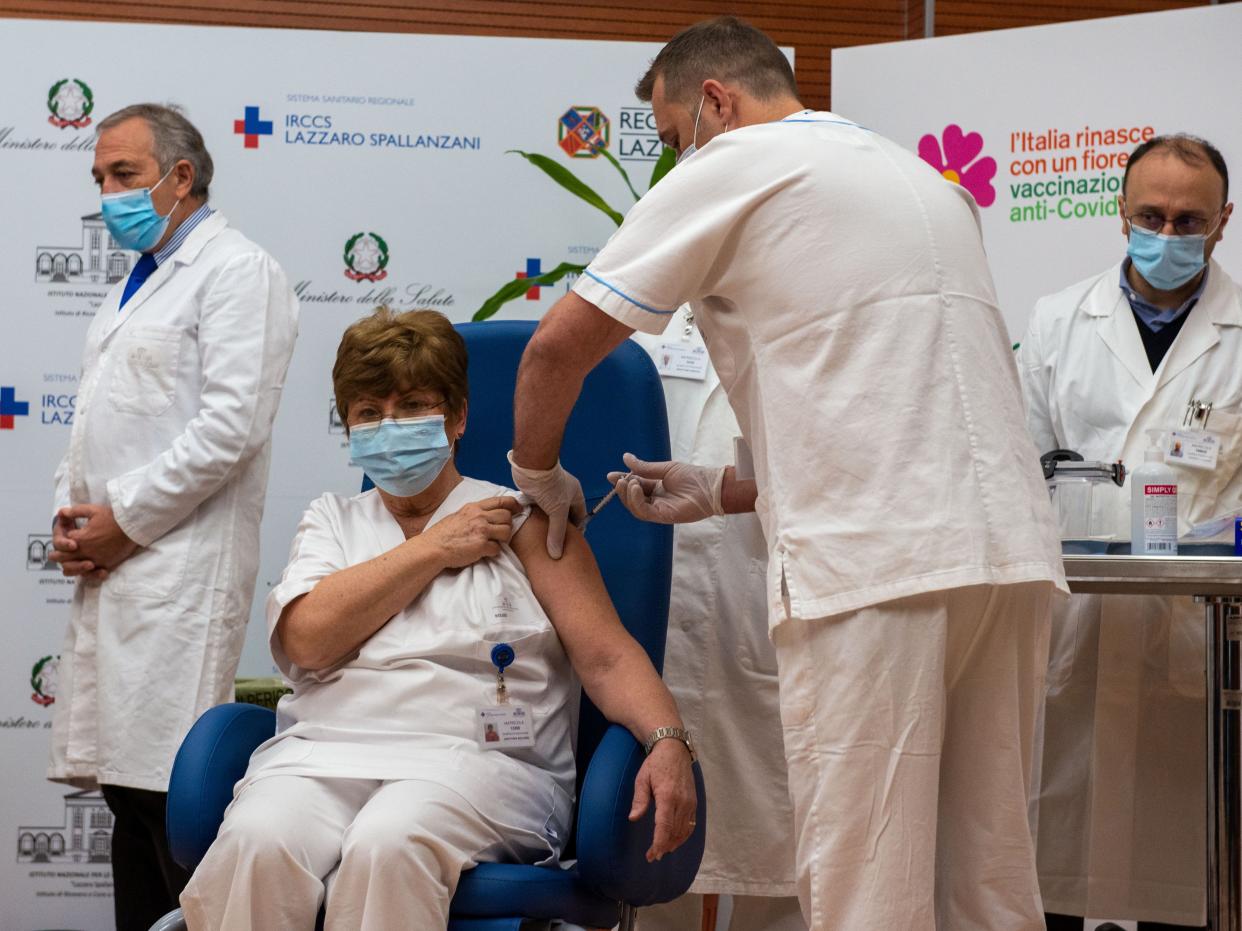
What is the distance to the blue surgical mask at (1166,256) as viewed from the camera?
269 cm

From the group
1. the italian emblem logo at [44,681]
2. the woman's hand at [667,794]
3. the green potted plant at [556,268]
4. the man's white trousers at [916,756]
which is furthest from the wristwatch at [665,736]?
the italian emblem logo at [44,681]

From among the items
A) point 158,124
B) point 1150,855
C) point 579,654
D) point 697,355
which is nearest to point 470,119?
point 158,124

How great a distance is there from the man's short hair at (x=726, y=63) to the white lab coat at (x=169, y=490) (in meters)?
1.22

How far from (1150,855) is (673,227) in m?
1.85

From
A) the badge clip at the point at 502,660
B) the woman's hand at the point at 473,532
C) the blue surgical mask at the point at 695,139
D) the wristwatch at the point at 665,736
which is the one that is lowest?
the wristwatch at the point at 665,736

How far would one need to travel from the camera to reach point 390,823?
1.78 meters

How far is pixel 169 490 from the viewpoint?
270cm

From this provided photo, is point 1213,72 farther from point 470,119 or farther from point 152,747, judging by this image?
point 152,747

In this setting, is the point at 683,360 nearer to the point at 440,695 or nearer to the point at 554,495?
the point at 554,495

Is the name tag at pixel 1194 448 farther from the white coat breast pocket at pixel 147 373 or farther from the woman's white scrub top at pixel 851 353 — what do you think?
the white coat breast pocket at pixel 147 373

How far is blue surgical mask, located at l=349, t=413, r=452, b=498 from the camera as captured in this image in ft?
7.18

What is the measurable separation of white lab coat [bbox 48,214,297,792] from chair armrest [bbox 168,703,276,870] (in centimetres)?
67

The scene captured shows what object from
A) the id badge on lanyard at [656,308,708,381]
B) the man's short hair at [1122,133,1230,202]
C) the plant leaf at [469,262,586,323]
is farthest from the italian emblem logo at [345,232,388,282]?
the man's short hair at [1122,133,1230,202]

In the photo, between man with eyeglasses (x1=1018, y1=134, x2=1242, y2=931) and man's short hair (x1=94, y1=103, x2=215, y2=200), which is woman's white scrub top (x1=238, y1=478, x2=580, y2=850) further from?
man with eyeglasses (x1=1018, y1=134, x2=1242, y2=931)
